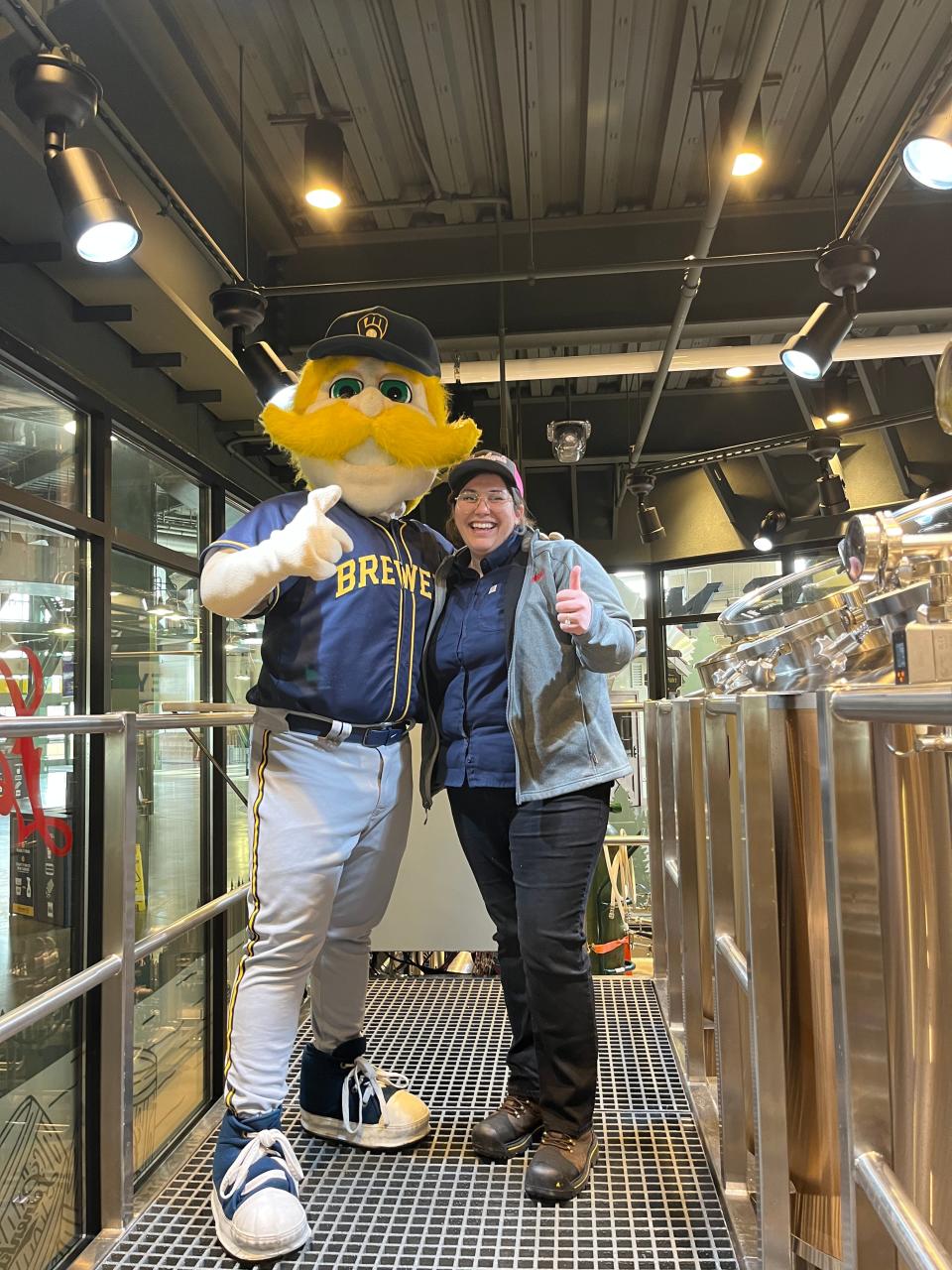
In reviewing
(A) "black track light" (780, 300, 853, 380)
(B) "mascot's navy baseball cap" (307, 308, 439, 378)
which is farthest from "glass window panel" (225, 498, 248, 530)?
(B) "mascot's navy baseball cap" (307, 308, 439, 378)

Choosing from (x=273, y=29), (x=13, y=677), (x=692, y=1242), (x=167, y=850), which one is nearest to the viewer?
(x=692, y=1242)

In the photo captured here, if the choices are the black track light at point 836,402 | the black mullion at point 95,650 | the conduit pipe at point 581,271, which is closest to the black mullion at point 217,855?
the black mullion at point 95,650

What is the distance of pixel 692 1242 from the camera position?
57.2 inches

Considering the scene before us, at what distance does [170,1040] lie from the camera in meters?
4.97

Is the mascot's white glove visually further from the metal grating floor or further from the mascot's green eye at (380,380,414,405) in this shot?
the metal grating floor

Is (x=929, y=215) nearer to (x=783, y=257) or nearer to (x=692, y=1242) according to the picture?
(x=783, y=257)

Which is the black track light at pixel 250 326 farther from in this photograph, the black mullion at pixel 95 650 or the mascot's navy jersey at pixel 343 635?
the mascot's navy jersey at pixel 343 635

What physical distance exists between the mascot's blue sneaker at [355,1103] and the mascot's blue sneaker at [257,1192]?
0.21 metres

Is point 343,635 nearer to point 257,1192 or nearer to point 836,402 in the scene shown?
point 257,1192

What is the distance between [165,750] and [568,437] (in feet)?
9.59

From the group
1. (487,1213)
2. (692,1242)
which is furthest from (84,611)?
(692,1242)

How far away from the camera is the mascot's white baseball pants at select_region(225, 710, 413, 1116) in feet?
5.18

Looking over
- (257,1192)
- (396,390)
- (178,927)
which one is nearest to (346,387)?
(396,390)

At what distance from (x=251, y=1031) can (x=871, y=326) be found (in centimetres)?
417
